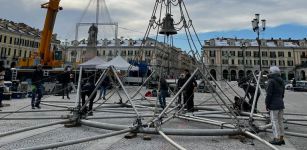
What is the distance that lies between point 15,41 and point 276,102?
7660 centimetres

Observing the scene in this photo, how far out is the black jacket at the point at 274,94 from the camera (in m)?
5.84

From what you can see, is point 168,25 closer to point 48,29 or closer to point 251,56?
point 48,29

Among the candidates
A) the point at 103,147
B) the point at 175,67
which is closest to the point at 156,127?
the point at 103,147

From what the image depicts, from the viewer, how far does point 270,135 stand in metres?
6.64

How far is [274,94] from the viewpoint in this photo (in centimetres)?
Answer: 593

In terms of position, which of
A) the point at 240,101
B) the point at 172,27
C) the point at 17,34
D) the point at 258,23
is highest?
the point at 17,34

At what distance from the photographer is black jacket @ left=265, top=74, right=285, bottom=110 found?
5840 mm

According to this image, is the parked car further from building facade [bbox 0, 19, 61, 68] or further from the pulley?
building facade [bbox 0, 19, 61, 68]

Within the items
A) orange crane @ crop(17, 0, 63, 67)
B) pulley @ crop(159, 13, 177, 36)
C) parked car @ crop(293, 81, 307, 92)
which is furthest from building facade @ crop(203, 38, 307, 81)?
pulley @ crop(159, 13, 177, 36)

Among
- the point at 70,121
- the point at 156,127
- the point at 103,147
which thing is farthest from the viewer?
the point at 70,121

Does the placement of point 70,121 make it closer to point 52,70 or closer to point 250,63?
point 52,70

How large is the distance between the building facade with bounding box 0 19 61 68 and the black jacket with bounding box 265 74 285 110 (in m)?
68.2

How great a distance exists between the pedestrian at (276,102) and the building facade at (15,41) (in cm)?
6825

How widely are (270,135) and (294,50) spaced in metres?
102
